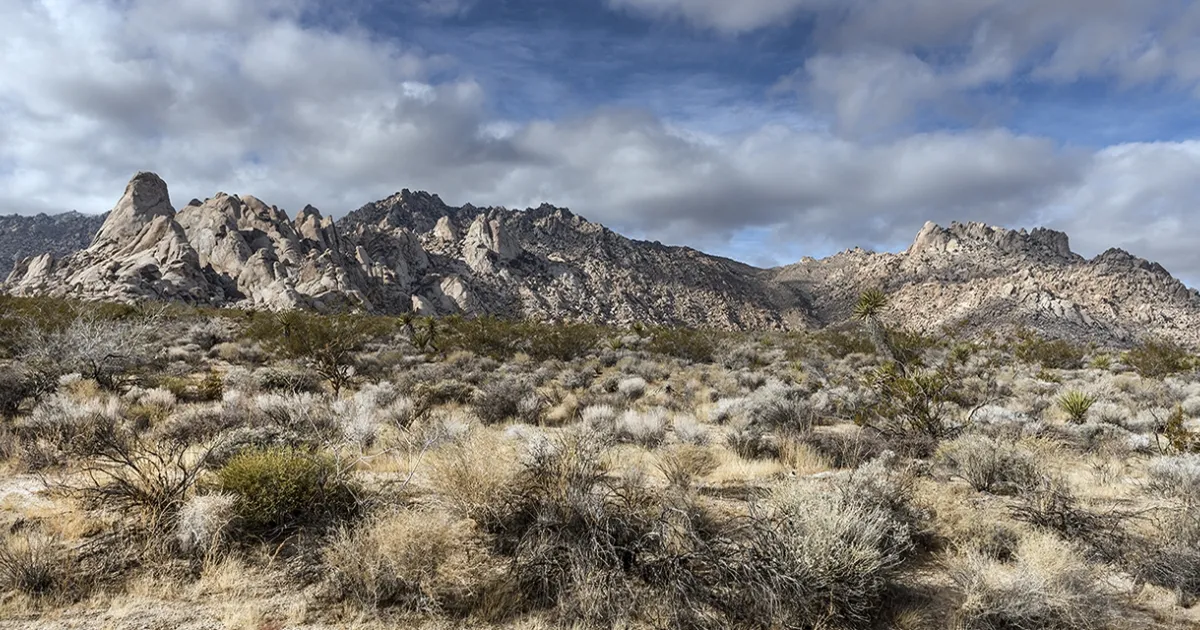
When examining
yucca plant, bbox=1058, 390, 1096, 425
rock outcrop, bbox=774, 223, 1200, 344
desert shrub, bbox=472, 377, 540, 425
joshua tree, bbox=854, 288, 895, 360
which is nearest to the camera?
desert shrub, bbox=472, 377, 540, 425

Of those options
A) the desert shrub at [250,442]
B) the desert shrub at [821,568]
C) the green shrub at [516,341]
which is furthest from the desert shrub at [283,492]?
the green shrub at [516,341]

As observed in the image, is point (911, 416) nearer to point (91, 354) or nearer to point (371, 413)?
point (371, 413)

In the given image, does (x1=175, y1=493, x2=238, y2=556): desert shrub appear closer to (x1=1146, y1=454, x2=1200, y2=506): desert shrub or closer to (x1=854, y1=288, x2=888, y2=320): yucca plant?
(x1=1146, y1=454, x2=1200, y2=506): desert shrub

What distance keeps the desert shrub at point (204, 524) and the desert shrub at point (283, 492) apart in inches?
4.8

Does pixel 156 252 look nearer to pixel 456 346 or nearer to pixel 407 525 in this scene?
pixel 456 346

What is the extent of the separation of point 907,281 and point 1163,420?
97943 mm

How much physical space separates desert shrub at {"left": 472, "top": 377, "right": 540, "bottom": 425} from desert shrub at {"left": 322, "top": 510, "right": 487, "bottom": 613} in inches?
246

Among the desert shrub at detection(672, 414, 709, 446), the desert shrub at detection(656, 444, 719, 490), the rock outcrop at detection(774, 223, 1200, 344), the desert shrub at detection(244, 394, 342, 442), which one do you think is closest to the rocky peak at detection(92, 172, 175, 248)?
the desert shrub at detection(244, 394, 342, 442)

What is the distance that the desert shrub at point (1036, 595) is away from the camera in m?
4.18

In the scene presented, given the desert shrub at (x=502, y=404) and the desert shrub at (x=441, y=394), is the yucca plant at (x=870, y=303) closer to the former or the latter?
the desert shrub at (x=502, y=404)

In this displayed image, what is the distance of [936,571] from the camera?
502 cm

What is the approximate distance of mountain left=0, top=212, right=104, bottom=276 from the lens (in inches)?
6132

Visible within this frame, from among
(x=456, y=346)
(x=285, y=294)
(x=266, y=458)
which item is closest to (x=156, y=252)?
(x=285, y=294)

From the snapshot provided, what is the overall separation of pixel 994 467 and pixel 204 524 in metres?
8.34
